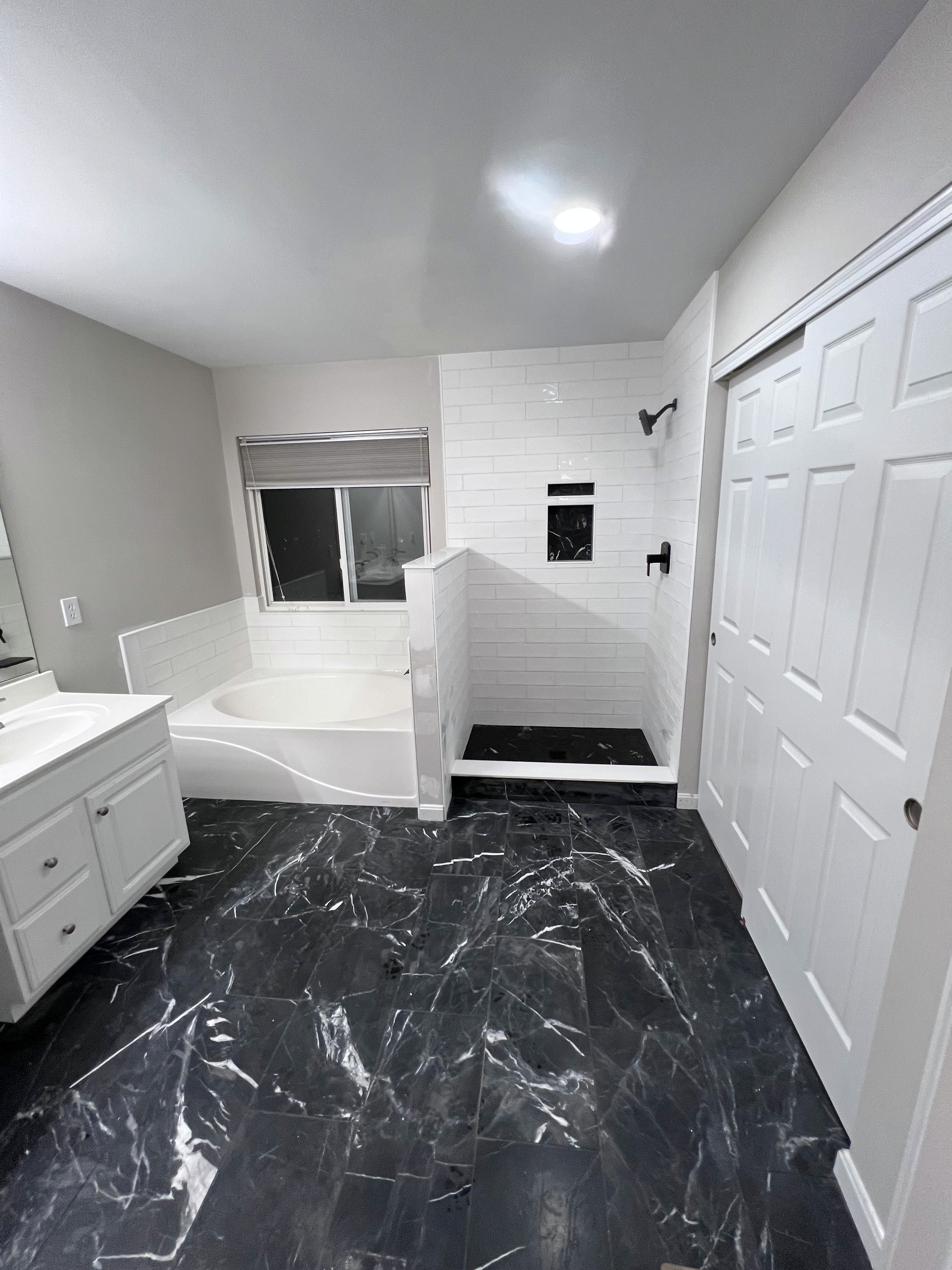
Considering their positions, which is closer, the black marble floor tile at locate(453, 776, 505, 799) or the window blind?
the black marble floor tile at locate(453, 776, 505, 799)

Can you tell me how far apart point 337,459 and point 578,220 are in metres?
2.12

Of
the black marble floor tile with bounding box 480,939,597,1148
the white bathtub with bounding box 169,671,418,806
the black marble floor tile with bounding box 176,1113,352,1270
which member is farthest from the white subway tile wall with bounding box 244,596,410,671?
the black marble floor tile with bounding box 176,1113,352,1270

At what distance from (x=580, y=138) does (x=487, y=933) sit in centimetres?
243

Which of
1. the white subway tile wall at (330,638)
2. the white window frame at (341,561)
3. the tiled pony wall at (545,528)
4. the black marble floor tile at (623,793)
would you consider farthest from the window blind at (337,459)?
the black marble floor tile at (623,793)

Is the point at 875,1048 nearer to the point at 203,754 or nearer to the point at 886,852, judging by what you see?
the point at 886,852

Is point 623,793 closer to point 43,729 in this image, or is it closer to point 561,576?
point 561,576

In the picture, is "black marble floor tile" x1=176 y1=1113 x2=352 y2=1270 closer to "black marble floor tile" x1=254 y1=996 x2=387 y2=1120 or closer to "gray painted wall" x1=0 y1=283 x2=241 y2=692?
"black marble floor tile" x1=254 y1=996 x2=387 y2=1120

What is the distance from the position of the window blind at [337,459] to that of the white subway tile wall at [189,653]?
0.94 meters

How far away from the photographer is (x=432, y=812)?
2.55 meters

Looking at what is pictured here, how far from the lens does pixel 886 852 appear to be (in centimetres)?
110

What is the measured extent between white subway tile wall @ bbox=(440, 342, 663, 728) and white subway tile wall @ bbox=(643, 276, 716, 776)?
0.16 m

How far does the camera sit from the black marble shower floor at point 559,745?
3115mm

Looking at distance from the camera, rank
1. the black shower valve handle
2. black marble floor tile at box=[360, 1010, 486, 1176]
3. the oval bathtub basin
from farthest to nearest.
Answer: the oval bathtub basin, the black shower valve handle, black marble floor tile at box=[360, 1010, 486, 1176]

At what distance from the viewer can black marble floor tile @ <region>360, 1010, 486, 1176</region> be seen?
4.06ft
